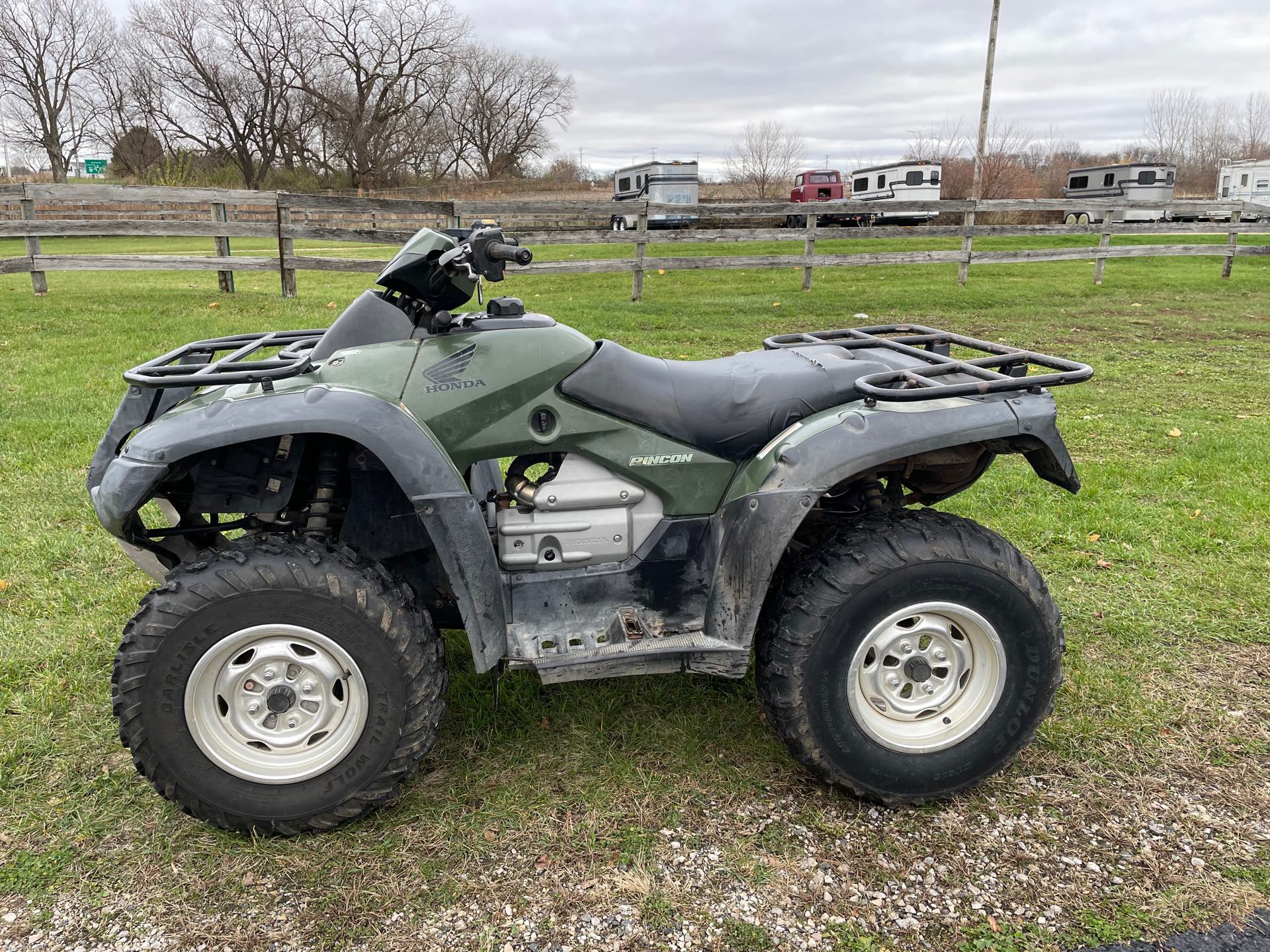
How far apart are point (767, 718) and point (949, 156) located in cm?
4330

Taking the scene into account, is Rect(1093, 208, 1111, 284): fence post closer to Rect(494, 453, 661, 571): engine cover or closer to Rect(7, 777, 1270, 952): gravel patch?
Rect(7, 777, 1270, 952): gravel patch

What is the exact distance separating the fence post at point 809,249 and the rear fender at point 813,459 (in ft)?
39.3

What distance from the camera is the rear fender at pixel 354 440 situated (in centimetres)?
264

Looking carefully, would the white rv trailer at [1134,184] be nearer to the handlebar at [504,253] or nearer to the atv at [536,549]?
the atv at [536,549]

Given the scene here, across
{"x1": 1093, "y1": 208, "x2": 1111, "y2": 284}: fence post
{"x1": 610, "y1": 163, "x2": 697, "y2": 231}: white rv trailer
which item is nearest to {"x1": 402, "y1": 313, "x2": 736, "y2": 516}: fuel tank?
{"x1": 1093, "y1": 208, "x2": 1111, "y2": 284}: fence post

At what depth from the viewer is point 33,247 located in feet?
43.1

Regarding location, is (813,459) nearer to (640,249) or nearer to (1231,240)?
(640,249)

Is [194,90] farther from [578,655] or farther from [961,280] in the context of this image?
[578,655]

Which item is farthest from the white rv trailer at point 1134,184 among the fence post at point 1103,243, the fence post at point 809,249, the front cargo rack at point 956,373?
the front cargo rack at point 956,373

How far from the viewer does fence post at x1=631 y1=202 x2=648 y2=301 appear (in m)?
13.6

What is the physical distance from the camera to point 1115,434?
7.02 m

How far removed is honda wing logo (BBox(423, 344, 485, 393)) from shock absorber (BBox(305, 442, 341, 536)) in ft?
1.28

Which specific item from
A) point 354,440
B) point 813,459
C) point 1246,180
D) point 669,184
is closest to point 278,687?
point 354,440

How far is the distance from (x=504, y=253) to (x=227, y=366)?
953 mm
